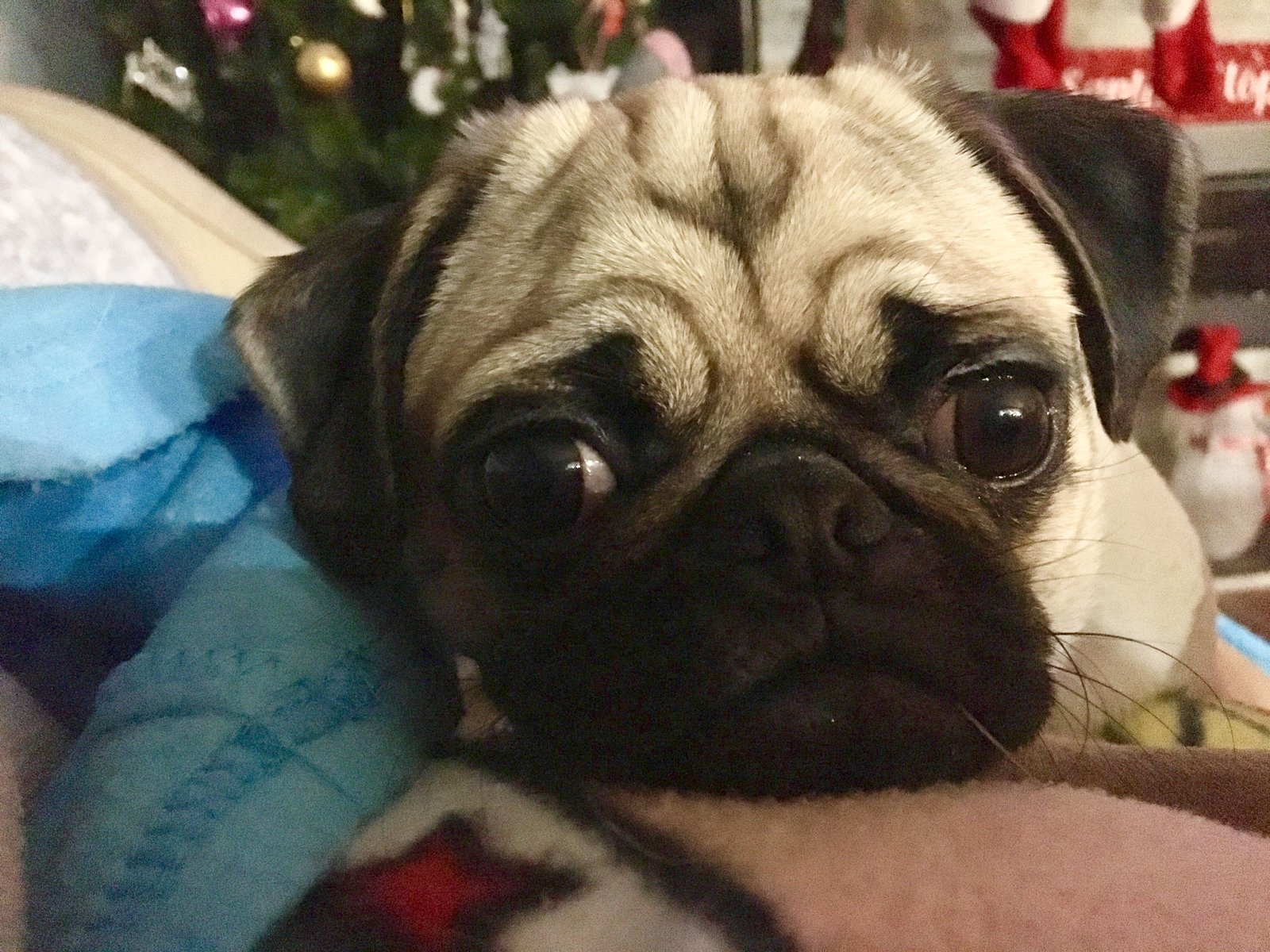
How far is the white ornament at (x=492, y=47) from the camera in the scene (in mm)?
3242

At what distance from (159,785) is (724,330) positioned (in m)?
0.73

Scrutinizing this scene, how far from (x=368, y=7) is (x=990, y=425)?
2.96 meters

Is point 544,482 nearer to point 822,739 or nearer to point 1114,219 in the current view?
point 822,739

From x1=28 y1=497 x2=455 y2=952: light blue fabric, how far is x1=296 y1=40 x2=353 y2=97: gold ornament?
2.58 m

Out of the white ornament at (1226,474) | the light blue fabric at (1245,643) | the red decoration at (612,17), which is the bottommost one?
the white ornament at (1226,474)

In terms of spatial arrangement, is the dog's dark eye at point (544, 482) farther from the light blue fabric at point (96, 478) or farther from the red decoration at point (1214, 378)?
the red decoration at point (1214, 378)

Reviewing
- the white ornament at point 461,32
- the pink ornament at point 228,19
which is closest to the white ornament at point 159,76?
the pink ornament at point 228,19

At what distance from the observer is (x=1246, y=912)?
636 mm

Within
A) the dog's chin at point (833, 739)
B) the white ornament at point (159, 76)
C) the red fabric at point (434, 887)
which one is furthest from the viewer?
the white ornament at point (159, 76)

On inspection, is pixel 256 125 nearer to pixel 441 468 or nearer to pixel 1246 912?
A: pixel 441 468

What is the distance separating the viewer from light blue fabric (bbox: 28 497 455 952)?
757 millimetres

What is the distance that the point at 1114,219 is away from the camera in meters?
1.25

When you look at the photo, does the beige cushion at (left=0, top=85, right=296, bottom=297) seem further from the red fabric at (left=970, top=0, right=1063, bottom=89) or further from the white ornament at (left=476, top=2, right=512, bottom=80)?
the red fabric at (left=970, top=0, right=1063, bottom=89)

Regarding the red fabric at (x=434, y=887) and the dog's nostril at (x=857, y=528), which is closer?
the red fabric at (x=434, y=887)
